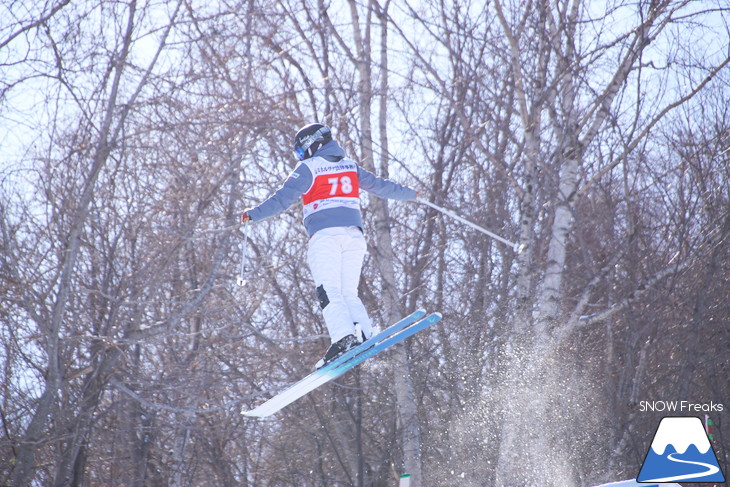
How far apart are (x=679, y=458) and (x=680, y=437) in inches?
14.8

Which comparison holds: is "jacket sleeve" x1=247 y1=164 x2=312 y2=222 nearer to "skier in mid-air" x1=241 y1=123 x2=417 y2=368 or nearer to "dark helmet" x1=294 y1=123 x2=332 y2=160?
"skier in mid-air" x1=241 y1=123 x2=417 y2=368

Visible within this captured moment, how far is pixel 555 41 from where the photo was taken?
10109 mm

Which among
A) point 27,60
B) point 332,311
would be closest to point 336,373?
point 332,311

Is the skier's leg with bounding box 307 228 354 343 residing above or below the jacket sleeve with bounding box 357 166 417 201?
below

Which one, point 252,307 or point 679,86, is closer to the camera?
point 679,86

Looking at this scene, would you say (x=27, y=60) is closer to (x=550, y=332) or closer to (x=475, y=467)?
(x=550, y=332)

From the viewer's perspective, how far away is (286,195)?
5.81m

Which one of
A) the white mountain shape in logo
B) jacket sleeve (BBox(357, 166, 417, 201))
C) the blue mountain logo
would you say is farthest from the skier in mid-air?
the white mountain shape in logo

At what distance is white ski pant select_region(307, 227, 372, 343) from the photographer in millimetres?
5945

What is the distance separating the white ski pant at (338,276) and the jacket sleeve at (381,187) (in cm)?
39

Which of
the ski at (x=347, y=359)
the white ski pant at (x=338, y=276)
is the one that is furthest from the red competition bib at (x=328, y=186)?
the ski at (x=347, y=359)

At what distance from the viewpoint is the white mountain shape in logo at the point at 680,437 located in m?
6.89

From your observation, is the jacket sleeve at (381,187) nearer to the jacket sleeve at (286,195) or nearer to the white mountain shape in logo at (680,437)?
the jacket sleeve at (286,195)

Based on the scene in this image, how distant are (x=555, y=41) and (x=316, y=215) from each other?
5321 millimetres
